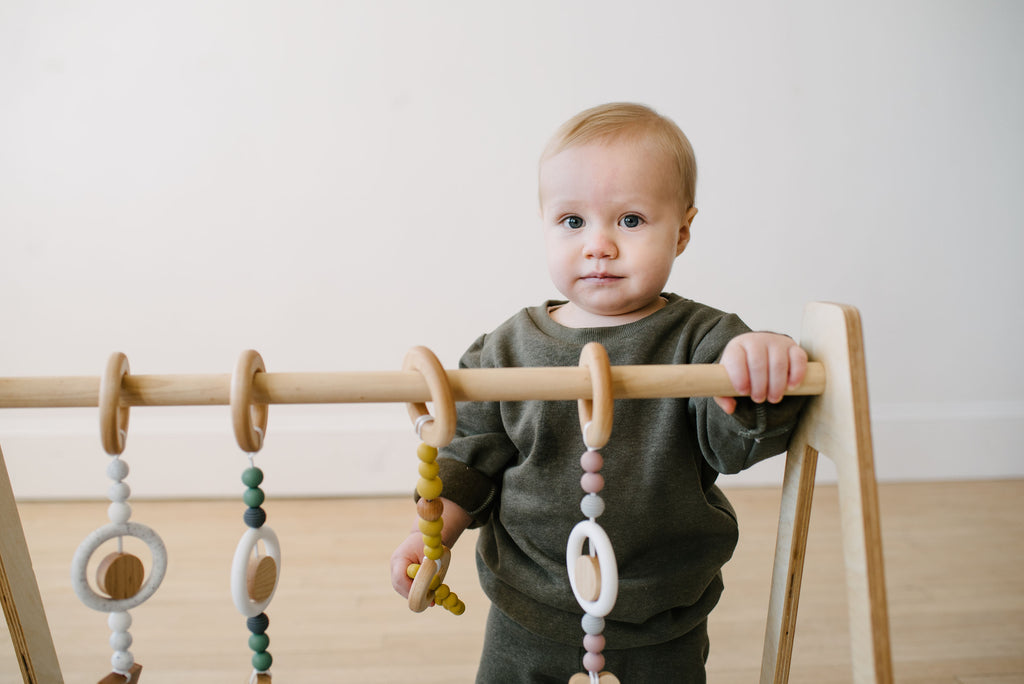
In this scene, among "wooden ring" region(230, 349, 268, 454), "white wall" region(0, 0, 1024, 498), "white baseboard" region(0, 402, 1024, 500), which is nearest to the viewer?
"wooden ring" region(230, 349, 268, 454)

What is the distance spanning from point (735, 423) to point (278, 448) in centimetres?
143

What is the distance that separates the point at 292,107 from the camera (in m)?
1.71

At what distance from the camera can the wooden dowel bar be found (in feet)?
1.82

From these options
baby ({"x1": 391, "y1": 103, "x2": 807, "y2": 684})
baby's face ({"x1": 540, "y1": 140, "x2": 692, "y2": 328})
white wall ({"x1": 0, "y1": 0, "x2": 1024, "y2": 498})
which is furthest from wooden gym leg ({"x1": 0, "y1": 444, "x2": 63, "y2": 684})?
white wall ({"x1": 0, "y1": 0, "x2": 1024, "y2": 498})

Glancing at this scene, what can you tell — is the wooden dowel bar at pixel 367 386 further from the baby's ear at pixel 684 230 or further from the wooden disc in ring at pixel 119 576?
the baby's ear at pixel 684 230

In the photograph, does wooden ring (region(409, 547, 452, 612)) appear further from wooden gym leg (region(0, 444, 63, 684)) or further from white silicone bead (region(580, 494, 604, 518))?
wooden gym leg (region(0, 444, 63, 684))

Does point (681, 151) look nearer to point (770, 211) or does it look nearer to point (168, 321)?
point (770, 211)

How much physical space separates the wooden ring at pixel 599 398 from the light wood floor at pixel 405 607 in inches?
29.0

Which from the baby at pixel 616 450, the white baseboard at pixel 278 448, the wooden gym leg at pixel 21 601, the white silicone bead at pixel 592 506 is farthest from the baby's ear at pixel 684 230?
the white baseboard at pixel 278 448

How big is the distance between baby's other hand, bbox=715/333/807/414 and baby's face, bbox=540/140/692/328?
17 cm

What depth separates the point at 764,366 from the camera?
578mm

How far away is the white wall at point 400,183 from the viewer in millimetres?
1688

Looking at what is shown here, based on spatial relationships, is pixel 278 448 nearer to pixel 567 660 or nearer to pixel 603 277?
pixel 567 660

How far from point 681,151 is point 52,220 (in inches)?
61.9
